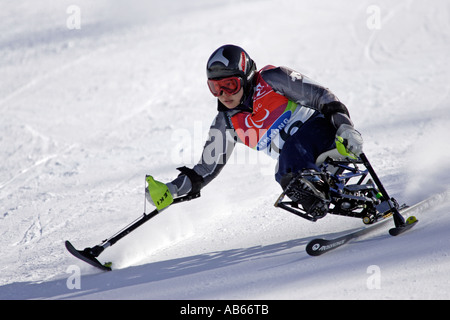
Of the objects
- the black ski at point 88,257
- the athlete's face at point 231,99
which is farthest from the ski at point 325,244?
the black ski at point 88,257

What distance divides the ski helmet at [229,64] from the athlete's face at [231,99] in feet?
0.29

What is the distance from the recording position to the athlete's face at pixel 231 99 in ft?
15.0

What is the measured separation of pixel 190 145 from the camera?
27.3ft

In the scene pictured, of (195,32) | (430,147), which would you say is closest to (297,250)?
(430,147)

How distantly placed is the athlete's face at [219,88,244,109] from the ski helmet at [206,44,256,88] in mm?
88

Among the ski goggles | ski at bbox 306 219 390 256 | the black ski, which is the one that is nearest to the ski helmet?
the ski goggles

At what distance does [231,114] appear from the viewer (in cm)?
473

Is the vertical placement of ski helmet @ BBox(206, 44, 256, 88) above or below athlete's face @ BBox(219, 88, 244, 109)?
above

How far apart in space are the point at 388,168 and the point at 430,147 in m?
0.69

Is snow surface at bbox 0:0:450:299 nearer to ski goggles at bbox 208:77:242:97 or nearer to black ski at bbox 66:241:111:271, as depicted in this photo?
black ski at bbox 66:241:111:271

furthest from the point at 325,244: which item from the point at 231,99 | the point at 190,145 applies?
the point at 190,145

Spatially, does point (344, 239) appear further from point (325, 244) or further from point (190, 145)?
point (190, 145)

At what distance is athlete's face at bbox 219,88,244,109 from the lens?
180 inches

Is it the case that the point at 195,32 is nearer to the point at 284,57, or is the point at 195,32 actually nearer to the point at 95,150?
the point at 284,57
